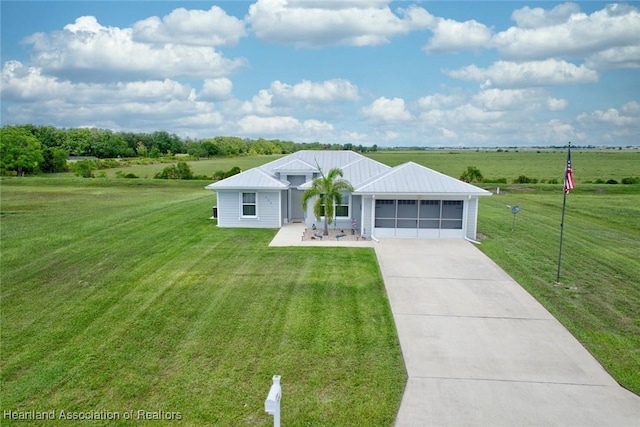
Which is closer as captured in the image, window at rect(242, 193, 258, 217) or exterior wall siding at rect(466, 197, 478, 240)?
exterior wall siding at rect(466, 197, 478, 240)

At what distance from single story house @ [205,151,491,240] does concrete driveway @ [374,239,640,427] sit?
5144 millimetres

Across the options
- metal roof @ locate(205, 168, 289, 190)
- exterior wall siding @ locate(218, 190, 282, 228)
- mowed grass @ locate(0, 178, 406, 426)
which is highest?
metal roof @ locate(205, 168, 289, 190)

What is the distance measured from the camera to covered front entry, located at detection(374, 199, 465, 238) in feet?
59.3

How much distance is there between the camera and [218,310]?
10.6m

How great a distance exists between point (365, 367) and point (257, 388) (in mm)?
1965

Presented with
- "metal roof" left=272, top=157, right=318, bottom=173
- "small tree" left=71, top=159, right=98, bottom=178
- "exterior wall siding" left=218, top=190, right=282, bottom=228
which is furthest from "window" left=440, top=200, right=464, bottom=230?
"small tree" left=71, top=159, right=98, bottom=178

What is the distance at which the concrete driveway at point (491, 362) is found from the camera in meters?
6.62

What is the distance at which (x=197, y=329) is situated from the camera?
31.4ft

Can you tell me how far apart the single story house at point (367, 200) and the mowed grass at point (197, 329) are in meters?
2.27

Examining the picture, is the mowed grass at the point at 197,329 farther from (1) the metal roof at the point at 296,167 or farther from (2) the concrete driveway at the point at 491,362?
(1) the metal roof at the point at 296,167

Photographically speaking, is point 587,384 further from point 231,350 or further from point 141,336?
point 141,336

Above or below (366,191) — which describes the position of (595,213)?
below

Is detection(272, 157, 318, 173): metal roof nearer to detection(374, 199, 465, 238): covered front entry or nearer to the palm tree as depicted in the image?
the palm tree

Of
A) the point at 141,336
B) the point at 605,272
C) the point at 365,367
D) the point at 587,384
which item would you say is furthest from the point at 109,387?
the point at 605,272
